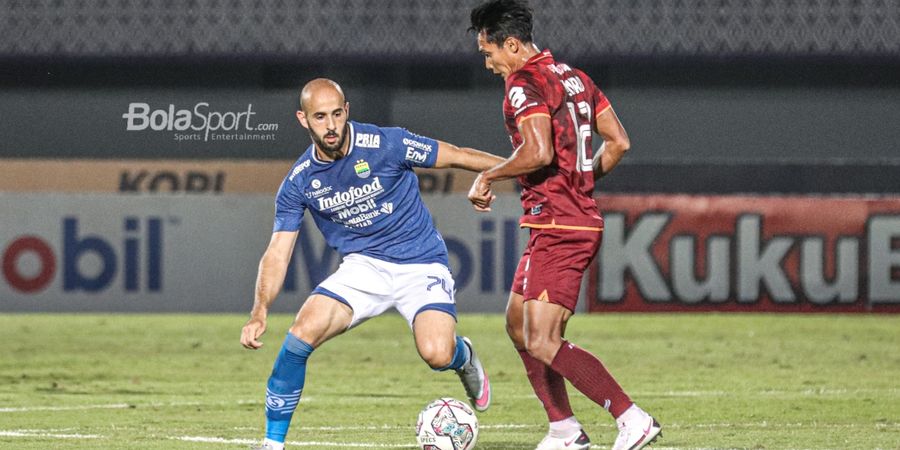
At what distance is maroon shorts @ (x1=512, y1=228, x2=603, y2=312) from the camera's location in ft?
20.5

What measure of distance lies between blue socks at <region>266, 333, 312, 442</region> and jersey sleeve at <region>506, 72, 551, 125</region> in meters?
1.23

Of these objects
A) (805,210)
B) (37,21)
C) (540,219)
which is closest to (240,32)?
(37,21)

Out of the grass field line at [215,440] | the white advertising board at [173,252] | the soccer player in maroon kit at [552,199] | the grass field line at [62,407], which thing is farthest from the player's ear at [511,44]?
the white advertising board at [173,252]

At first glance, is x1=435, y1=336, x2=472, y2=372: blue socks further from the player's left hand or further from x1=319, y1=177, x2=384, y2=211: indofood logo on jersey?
the player's left hand

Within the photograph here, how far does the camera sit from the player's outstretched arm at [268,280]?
6.18 m

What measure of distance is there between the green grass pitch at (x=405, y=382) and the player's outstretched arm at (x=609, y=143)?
1195 mm

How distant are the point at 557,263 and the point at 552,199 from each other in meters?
0.25

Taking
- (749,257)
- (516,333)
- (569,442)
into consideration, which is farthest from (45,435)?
(749,257)

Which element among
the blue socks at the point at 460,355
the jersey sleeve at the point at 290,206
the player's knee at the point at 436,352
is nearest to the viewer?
the jersey sleeve at the point at 290,206

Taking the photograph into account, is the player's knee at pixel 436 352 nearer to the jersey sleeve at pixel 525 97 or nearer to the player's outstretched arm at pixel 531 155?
the player's outstretched arm at pixel 531 155

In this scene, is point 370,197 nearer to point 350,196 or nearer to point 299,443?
point 350,196

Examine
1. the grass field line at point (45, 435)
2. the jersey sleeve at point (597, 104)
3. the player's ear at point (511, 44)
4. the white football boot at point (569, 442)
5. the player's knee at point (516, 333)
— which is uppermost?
the player's ear at point (511, 44)

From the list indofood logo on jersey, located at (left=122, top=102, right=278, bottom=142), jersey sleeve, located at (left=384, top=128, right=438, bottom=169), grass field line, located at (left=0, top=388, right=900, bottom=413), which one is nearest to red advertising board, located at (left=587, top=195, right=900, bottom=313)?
indofood logo on jersey, located at (left=122, top=102, right=278, bottom=142)

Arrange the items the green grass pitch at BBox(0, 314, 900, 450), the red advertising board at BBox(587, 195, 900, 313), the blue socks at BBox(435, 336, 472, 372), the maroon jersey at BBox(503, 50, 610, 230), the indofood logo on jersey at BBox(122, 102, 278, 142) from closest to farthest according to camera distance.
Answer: the maroon jersey at BBox(503, 50, 610, 230)
the blue socks at BBox(435, 336, 472, 372)
the green grass pitch at BBox(0, 314, 900, 450)
the red advertising board at BBox(587, 195, 900, 313)
the indofood logo on jersey at BBox(122, 102, 278, 142)
